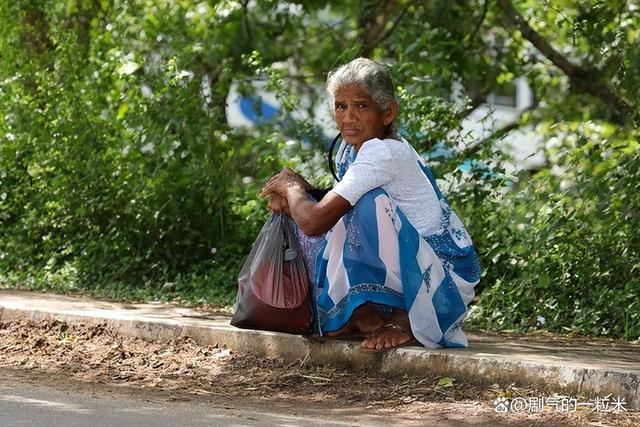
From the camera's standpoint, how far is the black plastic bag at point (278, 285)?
5820 mm

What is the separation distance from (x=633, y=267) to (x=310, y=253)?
241 centimetres

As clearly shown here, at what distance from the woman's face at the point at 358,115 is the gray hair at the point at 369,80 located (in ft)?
0.08

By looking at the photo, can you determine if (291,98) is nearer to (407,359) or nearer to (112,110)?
(112,110)

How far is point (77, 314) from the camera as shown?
7.08m

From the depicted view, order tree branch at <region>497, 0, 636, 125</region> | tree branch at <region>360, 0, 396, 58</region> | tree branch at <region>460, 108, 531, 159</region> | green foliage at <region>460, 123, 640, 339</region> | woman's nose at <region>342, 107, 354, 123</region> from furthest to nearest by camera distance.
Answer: tree branch at <region>360, 0, 396, 58</region> < tree branch at <region>497, 0, 636, 125</region> < tree branch at <region>460, 108, 531, 159</region> < green foliage at <region>460, 123, 640, 339</region> < woman's nose at <region>342, 107, 354, 123</region>

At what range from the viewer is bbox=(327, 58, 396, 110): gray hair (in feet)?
18.4

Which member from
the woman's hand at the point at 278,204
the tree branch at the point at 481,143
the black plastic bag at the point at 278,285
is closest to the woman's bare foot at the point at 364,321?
the black plastic bag at the point at 278,285

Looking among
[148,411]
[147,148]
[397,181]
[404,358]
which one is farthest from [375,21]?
[148,411]

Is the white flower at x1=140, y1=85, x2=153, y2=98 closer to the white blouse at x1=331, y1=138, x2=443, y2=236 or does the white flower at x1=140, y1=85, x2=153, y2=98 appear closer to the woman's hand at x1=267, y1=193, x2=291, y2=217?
the woman's hand at x1=267, y1=193, x2=291, y2=217

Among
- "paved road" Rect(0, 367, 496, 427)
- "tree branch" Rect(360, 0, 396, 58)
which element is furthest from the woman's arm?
"tree branch" Rect(360, 0, 396, 58)

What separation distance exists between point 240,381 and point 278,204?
2.84 feet

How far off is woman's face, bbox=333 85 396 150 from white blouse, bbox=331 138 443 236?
0.12 metres

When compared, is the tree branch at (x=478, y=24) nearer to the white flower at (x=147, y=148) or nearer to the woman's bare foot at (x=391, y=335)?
the white flower at (x=147, y=148)

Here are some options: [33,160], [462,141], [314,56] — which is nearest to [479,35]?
[314,56]
